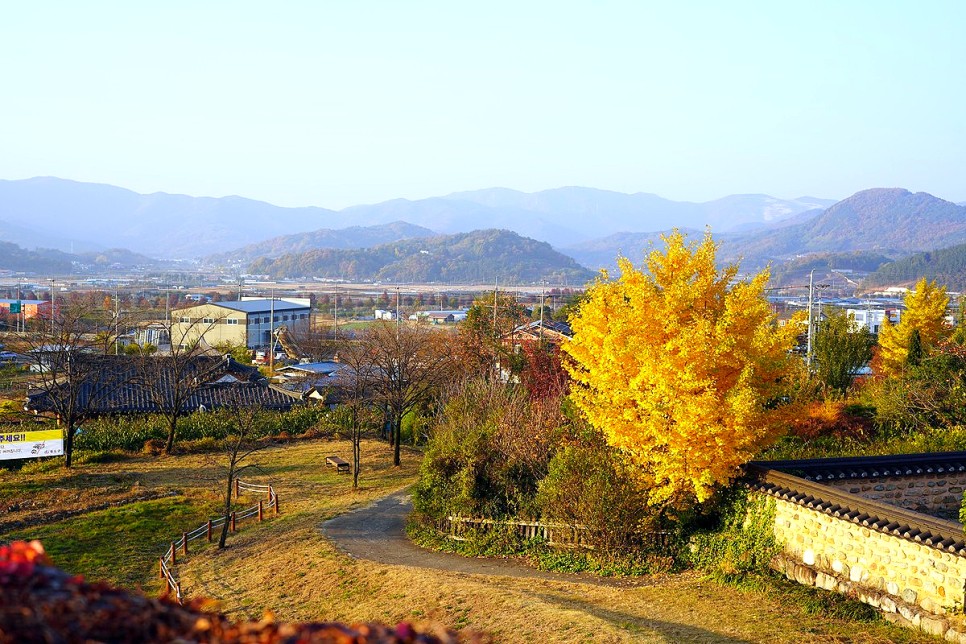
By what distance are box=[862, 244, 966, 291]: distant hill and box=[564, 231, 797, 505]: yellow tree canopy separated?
99950mm

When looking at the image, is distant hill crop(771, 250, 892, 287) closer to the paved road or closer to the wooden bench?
the wooden bench

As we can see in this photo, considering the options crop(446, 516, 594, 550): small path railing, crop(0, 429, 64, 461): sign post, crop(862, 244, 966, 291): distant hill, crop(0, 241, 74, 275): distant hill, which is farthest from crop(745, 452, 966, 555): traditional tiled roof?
crop(0, 241, 74, 275): distant hill

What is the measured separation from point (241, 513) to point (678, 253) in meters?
12.4

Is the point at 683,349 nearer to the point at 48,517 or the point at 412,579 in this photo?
the point at 412,579

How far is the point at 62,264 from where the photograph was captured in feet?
555

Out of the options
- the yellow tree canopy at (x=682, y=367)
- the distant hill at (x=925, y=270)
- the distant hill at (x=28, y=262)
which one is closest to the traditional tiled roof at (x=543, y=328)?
the yellow tree canopy at (x=682, y=367)

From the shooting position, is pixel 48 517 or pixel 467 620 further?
pixel 48 517

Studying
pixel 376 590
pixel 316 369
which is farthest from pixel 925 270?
pixel 376 590

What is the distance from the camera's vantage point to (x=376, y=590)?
1330 centimetres

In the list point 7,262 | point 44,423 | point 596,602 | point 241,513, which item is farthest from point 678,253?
point 7,262

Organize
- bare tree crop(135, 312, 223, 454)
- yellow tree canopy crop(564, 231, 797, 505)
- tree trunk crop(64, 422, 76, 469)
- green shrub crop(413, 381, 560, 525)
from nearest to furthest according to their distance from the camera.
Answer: yellow tree canopy crop(564, 231, 797, 505) < green shrub crop(413, 381, 560, 525) < tree trunk crop(64, 422, 76, 469) < bare tree crop(135, 312, 223, 454)

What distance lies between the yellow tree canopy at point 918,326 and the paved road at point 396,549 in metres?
21.6

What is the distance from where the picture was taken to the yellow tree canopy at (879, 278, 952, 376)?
104 feet

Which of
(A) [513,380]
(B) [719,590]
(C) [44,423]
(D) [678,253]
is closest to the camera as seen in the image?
(B) [719,590]
